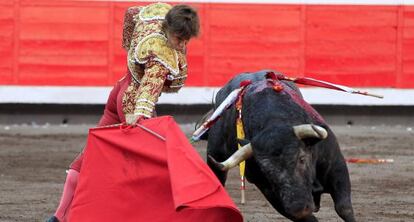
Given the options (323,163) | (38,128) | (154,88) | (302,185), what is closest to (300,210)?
(302,185)

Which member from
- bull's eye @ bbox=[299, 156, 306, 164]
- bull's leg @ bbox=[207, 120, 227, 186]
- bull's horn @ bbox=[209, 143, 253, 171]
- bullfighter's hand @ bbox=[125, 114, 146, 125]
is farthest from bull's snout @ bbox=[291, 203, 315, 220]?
bull's leg @ bbox=[207, 120, 227, 186]

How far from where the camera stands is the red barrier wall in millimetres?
9445

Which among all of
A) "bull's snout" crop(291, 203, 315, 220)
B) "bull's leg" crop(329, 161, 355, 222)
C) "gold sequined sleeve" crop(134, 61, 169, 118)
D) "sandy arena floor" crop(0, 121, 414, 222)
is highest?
"gold sequined sleeve" crop(134, 61, 169, 118)

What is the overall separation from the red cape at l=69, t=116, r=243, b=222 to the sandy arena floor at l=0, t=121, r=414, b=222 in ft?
3.48

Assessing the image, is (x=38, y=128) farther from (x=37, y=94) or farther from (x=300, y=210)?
(x=300, y=210)

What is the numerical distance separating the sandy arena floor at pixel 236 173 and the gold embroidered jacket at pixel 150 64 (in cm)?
111

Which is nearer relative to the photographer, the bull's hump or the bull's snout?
the bull's snout

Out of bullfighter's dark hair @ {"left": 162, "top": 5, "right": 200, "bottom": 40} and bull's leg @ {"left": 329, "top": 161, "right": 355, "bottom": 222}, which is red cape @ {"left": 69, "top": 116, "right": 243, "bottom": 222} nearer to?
bullfighter's dark hair @ {"left": 162, "top": 5, "right": 200, "bottom": 40}

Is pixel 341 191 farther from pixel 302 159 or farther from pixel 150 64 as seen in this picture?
pixel 150 64

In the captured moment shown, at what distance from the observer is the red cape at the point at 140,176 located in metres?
3.88

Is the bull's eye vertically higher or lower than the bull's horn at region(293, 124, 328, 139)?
lower

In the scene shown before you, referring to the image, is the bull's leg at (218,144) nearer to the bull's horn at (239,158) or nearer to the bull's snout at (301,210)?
the bull's horn at (239,158)

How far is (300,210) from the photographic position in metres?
3.64

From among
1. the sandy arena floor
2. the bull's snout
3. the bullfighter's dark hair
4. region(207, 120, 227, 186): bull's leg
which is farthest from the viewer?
the sandy arena floor
